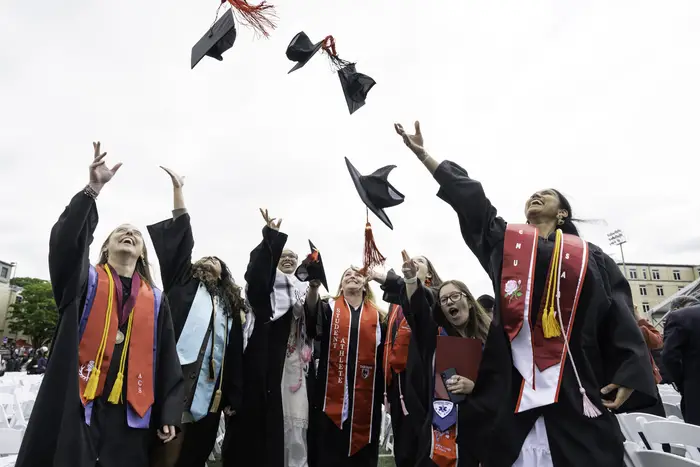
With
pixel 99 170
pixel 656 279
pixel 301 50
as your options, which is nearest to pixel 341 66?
pixel 301 50

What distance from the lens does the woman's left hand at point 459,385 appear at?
2.12m

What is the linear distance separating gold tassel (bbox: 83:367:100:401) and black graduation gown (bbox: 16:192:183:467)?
0.22 ft

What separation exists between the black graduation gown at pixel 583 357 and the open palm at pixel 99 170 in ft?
5.48

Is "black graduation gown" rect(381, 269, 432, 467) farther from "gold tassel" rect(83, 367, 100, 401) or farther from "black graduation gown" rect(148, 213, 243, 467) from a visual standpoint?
"gold tassel" rect(83, 367, 100, 401)

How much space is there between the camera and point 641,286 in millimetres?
62406

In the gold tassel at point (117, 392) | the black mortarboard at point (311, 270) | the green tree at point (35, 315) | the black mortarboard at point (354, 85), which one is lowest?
the gold tassel at point (117, 392)

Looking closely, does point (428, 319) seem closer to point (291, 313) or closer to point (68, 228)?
point (291, 313)

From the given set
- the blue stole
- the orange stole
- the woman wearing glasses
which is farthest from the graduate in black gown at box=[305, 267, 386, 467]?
the blue stole

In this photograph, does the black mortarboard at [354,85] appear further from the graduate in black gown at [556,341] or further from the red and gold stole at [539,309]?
the red and gold stole at [539,309]

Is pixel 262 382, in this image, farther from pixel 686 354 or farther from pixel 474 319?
pixel 686 354

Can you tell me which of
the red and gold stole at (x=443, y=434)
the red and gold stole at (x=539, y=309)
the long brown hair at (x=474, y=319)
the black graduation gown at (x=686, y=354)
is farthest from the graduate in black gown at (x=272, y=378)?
the black graduation gown at (x=686, y=354)

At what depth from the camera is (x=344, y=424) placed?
12.2ft

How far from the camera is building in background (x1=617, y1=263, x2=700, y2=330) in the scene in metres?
61.4

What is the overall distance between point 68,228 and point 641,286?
72780 mm
